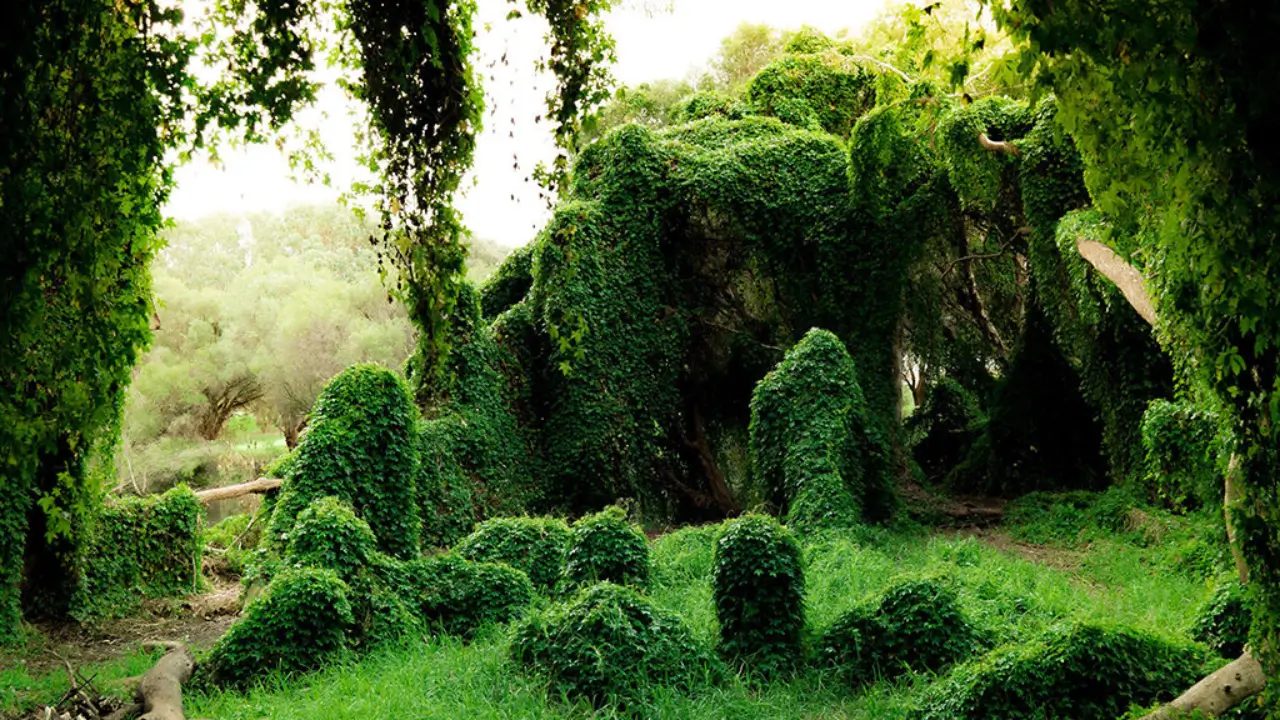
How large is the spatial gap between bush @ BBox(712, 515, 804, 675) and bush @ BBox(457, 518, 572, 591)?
2.62 m

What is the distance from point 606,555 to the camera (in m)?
7.76

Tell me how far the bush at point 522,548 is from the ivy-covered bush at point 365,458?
3.25 ft

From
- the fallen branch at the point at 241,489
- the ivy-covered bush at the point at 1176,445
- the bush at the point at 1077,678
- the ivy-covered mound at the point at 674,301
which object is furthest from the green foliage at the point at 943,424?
the bush at the point at 1077,678

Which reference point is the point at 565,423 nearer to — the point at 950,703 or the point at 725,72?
the point at 950,703

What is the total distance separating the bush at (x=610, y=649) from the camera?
5.79 metres

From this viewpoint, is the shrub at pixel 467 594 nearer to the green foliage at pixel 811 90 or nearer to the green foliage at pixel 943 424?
the green foliage at pixel 811 90

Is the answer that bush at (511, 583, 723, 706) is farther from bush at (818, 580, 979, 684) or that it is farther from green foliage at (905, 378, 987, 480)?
green foliage at (905, 378, 987, 480)

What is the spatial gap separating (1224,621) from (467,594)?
18.1 feet

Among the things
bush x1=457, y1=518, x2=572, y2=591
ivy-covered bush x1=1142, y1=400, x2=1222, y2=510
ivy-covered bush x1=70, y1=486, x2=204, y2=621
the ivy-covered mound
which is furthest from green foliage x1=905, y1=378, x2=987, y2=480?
ivy-covered bush x1=70, y1=486, x2=204, y2=621

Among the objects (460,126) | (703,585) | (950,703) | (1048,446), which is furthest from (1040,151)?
(460,126)

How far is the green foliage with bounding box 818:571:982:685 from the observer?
610 centimetres

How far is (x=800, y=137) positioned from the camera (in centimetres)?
1482

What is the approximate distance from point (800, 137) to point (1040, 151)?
3514 millimetres

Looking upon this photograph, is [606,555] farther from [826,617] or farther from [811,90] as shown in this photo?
[811,90]
